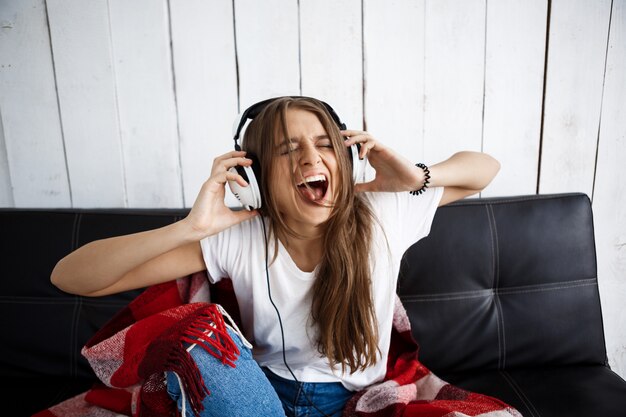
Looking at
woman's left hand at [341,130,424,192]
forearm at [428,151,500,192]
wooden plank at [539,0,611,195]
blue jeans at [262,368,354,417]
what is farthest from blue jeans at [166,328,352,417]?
wooden plank at [539,0,611,195]

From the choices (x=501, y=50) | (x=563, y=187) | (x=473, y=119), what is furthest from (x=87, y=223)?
(x=563, y=187)

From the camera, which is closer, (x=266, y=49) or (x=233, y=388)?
(x=233, y=388)

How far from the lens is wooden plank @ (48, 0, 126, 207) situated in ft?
4.83

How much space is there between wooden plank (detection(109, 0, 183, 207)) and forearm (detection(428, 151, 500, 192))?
923 mm

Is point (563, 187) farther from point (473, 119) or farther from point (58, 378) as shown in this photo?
point (58, 378)

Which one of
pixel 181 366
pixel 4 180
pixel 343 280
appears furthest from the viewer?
pixel 4 180

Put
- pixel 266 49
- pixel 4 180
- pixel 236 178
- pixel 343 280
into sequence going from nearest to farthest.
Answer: pixel 236 178 → pixel 343 280 → pixel 266 49 → pixel 4 180

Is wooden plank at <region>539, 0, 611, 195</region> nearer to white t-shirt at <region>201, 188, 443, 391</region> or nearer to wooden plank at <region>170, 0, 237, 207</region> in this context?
white t-shirt at <region>201, 188, 443, 391</region>

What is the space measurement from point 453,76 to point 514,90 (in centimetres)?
23

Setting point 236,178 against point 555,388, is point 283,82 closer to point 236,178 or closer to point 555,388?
point 236,178

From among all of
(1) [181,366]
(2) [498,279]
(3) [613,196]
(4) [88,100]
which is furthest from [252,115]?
(3) [613,196]

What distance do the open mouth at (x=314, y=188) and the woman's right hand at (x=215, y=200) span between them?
135mm

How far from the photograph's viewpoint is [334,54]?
1.51m

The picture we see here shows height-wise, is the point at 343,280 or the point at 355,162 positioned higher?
the point at 355,162
